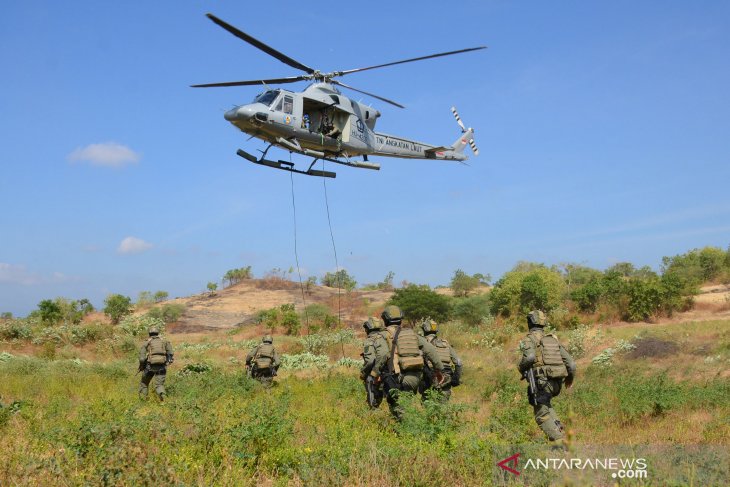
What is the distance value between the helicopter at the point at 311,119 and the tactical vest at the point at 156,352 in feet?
14.7

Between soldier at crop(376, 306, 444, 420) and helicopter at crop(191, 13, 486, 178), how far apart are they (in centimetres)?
635

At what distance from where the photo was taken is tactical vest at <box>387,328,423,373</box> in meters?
8.34

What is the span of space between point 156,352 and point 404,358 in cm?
674

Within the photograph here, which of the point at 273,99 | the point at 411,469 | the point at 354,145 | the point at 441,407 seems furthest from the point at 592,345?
the point at 411,469

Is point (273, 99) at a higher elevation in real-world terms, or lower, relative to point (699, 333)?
higher

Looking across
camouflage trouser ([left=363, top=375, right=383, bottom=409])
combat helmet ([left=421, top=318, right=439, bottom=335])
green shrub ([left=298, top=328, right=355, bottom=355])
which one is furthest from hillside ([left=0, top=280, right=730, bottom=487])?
green shrub ([left=298, top=328, right=355, bottom=355])

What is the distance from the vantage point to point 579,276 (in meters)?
47.5

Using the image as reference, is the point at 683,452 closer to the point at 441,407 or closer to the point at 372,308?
the point at 441,407

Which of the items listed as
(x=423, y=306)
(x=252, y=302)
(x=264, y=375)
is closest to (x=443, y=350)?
(x=264, y=375)

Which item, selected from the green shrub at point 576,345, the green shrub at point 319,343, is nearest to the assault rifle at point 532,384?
the green shrub at point 576,345

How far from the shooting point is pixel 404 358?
27.4 feet

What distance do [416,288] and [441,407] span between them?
28.7 metres

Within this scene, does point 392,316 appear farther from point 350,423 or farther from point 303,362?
point 303,362

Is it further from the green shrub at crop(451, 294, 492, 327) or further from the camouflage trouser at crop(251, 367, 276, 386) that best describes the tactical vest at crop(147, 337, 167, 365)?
the green shrub at crop(451, 294, 492, 327)
